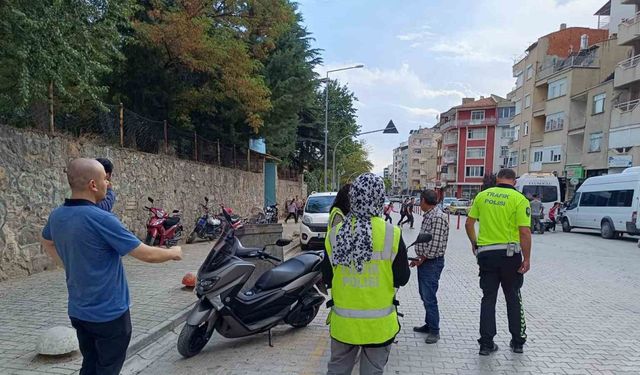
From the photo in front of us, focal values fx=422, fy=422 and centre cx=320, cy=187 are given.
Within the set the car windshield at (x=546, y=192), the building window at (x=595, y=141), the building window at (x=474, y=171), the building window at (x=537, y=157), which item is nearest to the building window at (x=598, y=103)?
the building window at (x=595, y=141)

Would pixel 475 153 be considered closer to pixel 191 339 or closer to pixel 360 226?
pixel 191 339

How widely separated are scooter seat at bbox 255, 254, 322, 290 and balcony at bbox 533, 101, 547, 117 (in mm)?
40016

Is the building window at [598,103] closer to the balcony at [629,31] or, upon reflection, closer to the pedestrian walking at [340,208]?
the balcony at [629,31]

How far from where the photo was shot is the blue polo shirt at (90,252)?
8.65 feet

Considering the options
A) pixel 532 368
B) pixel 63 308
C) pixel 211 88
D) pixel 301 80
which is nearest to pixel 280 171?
pixel 301 80

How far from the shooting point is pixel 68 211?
104 inches

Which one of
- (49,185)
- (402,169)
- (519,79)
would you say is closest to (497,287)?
(49,185)

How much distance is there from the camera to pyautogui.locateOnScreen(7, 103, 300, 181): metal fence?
815 cm

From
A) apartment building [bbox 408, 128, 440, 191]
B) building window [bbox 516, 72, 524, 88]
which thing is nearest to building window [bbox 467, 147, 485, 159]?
building window [bbox 516, 72, 524, 88]

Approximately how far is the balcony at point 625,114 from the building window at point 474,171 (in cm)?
4050

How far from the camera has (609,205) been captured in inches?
720

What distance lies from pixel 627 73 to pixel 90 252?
3371 centimetres

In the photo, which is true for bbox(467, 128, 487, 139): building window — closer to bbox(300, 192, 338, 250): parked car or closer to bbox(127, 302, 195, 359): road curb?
bbox(300, 192, 338, 250): parked car

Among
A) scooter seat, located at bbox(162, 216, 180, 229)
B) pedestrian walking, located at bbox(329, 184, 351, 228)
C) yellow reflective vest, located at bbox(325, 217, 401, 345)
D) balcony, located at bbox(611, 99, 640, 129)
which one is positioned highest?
balcony, located at bbox(611, 99, 640, 129)
